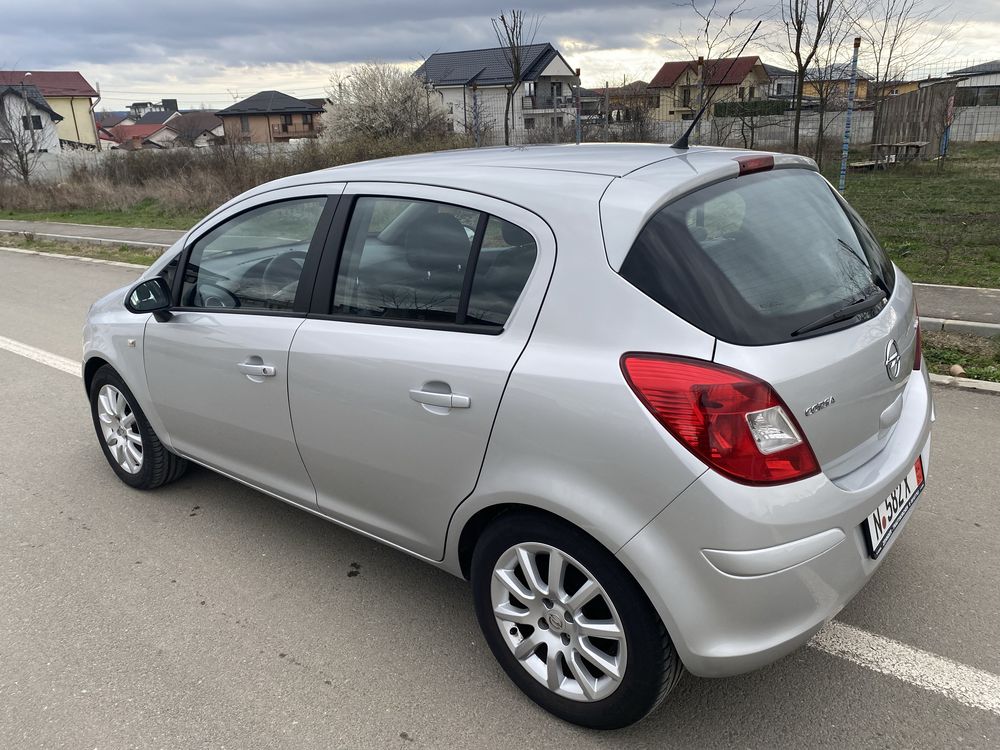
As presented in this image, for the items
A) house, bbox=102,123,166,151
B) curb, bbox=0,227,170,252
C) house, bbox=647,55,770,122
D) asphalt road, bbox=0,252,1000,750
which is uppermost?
house, bbox=102,123,166,151

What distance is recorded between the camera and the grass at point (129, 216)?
17969 mm

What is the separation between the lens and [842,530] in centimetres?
219

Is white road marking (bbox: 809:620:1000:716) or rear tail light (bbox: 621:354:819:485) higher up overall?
rear tail light (bbox: 621:354:819:485)

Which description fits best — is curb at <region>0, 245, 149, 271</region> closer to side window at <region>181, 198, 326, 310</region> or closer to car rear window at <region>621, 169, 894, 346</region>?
side window at <region>181, 198, 326, 310</region>

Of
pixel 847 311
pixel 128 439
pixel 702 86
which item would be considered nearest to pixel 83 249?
pixel 702 86

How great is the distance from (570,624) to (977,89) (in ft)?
169

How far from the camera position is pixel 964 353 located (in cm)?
582

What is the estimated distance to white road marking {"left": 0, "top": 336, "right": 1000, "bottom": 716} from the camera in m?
2.51

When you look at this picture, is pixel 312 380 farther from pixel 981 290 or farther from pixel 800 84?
pixel 800 84

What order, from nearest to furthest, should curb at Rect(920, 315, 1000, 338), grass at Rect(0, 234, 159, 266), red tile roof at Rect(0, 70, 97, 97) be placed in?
curb at Rect(920, 315, 1000, 338) → grass at Rect(0, 234, 159, 266) → red tile roof at Rect(0, 70, 97, 97)

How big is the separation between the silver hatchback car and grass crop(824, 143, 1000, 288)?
6.12m

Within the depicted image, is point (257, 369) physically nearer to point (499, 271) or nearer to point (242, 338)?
point (242, 338)

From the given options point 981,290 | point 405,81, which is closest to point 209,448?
point 981,290

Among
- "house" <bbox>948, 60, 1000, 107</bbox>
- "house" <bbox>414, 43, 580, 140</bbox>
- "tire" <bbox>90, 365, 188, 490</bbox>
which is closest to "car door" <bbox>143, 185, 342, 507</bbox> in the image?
"tire" <bbox>90, 365, 188, 490</bbox>
